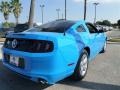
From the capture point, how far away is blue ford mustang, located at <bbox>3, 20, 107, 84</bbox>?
496 centimetres

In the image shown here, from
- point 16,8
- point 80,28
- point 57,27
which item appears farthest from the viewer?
point 16,8

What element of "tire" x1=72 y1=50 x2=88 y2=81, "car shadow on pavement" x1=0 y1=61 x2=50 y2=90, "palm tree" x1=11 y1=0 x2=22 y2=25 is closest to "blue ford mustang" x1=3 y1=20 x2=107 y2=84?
"tire" x1=72 y1=50 x2=88 y2=81

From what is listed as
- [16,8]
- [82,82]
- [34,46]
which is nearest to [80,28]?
[82,82]

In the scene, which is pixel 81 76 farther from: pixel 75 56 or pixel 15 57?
pixel 15 57

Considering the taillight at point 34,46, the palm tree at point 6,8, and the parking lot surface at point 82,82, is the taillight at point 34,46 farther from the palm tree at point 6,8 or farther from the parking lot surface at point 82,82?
the palm tree at point 6,8

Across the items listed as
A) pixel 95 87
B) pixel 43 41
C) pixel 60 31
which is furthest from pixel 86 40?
pixel 43 41

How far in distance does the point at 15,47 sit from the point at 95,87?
192 centimetres

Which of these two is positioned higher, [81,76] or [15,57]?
[15,57]

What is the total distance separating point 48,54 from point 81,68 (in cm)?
150

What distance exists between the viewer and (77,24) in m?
6.56

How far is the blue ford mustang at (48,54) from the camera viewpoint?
4957mm

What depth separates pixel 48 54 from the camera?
4961mm

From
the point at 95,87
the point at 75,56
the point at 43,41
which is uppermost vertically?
the point at 43,41

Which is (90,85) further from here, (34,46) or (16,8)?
(16,8)
